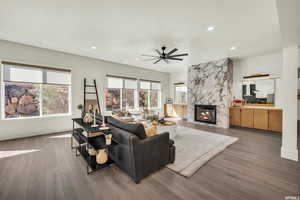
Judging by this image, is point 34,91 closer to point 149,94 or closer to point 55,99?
point 55,99

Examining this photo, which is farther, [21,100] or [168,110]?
[168,110]

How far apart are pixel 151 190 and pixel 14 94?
488cm

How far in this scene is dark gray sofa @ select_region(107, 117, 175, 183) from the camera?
1.73 metres

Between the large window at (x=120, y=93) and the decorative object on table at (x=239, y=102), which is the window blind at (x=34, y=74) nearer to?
the large window at (x=120, y=93)

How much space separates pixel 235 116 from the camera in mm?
5043

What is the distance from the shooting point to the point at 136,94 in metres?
6.57

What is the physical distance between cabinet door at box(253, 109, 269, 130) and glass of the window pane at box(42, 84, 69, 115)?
7.26 meters

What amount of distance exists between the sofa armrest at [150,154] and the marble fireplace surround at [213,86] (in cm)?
403

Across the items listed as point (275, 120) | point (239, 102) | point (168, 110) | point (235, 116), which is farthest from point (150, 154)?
point (168, 110)

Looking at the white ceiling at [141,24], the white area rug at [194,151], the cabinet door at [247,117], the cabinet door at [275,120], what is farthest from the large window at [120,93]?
the cabinet door at [275,120]

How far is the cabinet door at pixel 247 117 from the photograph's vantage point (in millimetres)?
4650

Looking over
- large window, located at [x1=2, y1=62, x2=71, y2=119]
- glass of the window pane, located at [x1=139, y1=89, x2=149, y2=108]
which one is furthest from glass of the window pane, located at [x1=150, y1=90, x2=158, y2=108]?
large window, located at [x1=2, y1=62, x2=71, y2=119]

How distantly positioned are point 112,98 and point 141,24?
377cm

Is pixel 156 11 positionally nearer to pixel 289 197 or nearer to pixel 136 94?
pixel 289 197
